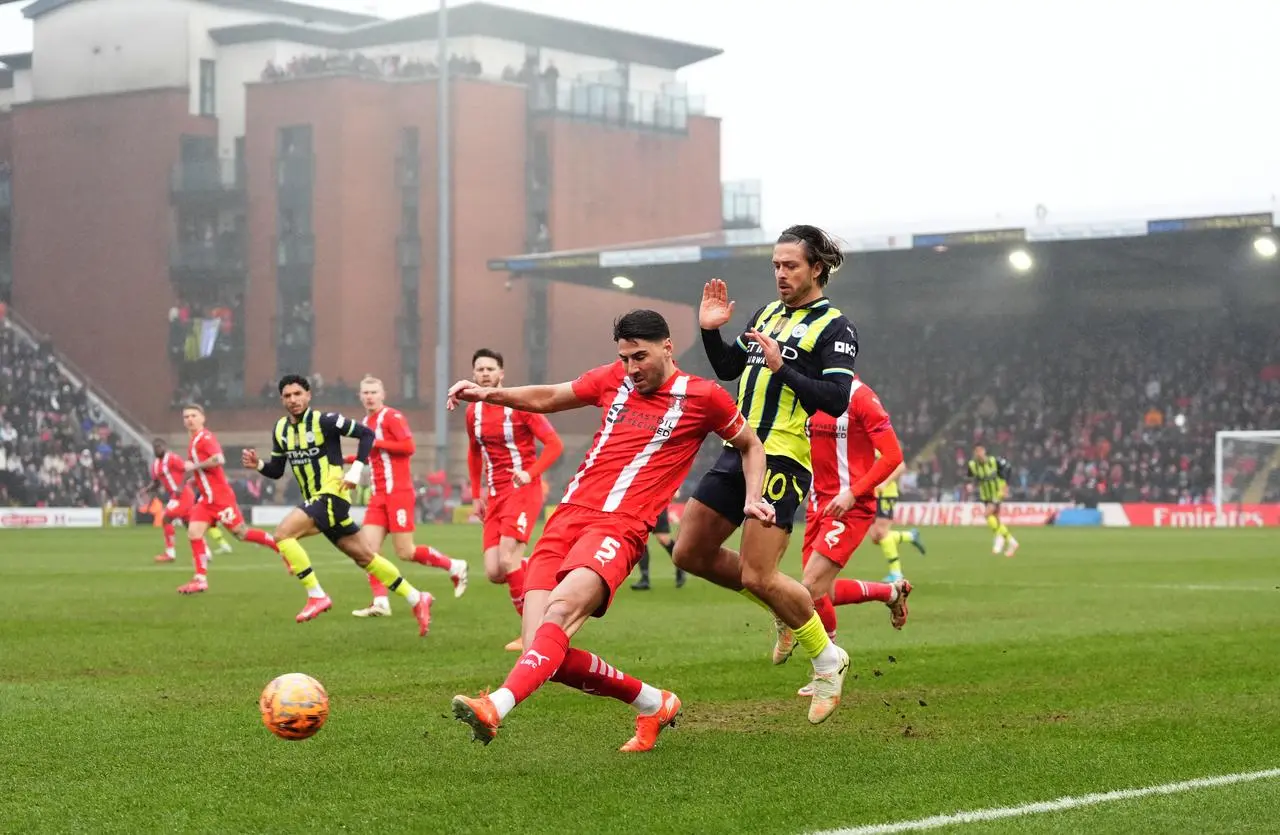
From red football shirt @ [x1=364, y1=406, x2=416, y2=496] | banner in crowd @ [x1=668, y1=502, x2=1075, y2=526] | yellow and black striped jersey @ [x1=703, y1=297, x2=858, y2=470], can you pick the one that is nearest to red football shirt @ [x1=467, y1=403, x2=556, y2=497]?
red football shirt @ [x1=364, y1=406, x2=416, y2=496]

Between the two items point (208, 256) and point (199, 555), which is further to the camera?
point (208, 256)

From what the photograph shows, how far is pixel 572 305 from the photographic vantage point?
210ft

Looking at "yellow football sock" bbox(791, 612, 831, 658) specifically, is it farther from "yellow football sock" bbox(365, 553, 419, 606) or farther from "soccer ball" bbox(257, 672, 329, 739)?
"yellow football sock" bbox(365, 553, 419, 606)

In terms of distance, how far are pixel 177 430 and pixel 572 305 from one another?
15482 mm

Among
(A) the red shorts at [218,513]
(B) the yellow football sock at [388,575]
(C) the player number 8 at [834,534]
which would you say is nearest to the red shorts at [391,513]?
(B) the yellow football sock at [388,575]

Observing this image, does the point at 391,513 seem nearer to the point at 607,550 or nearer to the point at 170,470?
the point at 607,550

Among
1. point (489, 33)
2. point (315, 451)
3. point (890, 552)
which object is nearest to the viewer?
point (315, 451)

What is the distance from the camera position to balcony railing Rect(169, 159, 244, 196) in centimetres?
6178

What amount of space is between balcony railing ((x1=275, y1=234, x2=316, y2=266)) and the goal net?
32837mm

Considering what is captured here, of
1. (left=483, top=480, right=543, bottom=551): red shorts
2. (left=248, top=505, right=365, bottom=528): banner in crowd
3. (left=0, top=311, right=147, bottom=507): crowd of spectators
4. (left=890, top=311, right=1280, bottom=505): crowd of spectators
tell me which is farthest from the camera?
(left=0, top=311, right=147, bottom=507): crowd of spectators

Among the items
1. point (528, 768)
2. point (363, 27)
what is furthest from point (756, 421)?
point (363, 27)

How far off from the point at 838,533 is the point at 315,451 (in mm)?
6056

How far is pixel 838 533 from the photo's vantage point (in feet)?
34.0

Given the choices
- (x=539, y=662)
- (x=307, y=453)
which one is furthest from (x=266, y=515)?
(x=539, y=662)
